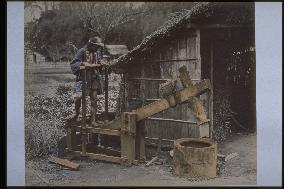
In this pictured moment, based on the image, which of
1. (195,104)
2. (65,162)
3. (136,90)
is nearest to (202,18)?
(195,104)

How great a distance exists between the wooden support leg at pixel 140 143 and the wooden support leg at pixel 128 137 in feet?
0.21

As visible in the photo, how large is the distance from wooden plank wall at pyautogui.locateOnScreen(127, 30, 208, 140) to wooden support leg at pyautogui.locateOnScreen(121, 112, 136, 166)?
17cm

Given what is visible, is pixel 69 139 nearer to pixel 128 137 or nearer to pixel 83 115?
pixel 83 115

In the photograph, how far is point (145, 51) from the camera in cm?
469

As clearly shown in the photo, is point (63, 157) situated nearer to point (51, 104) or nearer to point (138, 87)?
point (51, 104)

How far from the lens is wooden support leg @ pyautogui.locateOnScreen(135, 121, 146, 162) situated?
4691 millimetres

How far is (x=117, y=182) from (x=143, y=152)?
1.40ft

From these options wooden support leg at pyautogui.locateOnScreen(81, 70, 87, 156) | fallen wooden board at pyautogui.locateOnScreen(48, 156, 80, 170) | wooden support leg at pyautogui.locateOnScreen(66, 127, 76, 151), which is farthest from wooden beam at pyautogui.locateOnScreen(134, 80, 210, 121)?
fallen wooden board at pyautogui.locateOnScreen(48, 156, 80, 170)

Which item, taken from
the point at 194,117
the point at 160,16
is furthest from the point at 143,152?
the point at 160,16

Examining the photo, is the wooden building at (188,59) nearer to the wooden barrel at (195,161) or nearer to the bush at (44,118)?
the wooden barrel at (195,161)

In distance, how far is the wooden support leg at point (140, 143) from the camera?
469 centimetres

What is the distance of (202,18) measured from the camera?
14.7 ft

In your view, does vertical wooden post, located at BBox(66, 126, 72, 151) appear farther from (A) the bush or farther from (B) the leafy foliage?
(B) the leafy foliage

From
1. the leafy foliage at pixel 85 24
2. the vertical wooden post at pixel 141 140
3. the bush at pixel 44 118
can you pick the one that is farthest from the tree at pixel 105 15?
the bush at pixel 44 118
